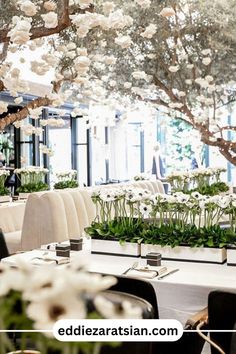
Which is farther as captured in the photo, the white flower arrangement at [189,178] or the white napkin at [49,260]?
the white flower arrangement at [189,178]

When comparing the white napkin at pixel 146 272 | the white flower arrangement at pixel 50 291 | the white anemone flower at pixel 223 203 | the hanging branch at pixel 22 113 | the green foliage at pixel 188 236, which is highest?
the hanging branch at pixel 22 113

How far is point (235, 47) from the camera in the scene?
7633mm

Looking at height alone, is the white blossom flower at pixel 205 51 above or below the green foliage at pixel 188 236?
above

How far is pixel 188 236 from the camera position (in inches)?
127

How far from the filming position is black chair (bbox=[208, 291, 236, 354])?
2045 mm

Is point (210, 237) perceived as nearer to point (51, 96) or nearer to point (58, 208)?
point (51, 96)

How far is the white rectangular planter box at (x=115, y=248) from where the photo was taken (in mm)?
3324

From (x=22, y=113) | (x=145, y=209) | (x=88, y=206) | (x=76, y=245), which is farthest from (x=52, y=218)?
(x=145, y=209)

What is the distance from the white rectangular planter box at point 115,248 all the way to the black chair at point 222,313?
4.04 ft

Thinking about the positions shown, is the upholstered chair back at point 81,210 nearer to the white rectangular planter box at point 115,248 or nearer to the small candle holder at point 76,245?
the small candle holder at point 76,245

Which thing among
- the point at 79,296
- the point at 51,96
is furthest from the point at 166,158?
the point at 79,296

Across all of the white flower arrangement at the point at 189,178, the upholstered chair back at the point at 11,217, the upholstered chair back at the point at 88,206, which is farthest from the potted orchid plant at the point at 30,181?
the white flower arrangement at the point at 189,178

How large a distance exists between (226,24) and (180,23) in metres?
0.70

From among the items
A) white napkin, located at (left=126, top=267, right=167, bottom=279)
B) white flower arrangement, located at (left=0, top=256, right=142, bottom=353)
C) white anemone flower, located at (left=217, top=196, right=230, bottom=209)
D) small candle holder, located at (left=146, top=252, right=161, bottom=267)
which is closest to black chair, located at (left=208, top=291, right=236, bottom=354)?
white napkin, located at (left=126, top=267, right=167, bottom=279)
